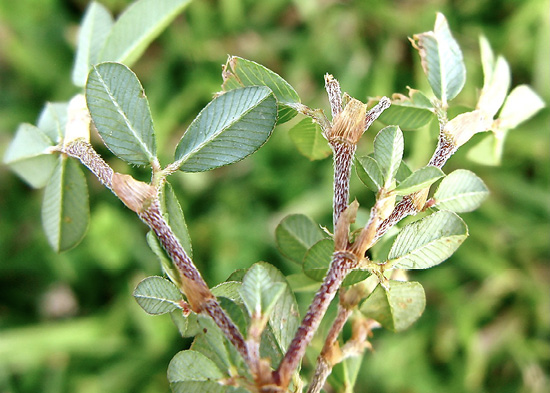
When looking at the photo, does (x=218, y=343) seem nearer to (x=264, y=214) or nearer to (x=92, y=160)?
(x=92, y=160)

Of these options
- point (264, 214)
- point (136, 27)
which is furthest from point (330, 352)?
point (264, 214)

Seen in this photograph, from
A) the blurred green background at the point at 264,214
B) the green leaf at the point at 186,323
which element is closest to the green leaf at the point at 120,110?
the green leaf at the point at 186,323

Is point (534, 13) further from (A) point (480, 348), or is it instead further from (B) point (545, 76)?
(A) point (480, 348)

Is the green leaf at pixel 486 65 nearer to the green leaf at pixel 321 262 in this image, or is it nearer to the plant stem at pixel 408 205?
the plant stem at pixel 408 205

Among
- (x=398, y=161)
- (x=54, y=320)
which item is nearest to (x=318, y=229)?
(x=398, y=161)

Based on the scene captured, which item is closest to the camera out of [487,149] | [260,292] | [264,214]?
[260,292]

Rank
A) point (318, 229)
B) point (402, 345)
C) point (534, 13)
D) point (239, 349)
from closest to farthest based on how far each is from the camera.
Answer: point (239, 349)
point (318, 229)
point (402, 345)
point (534, 13)
